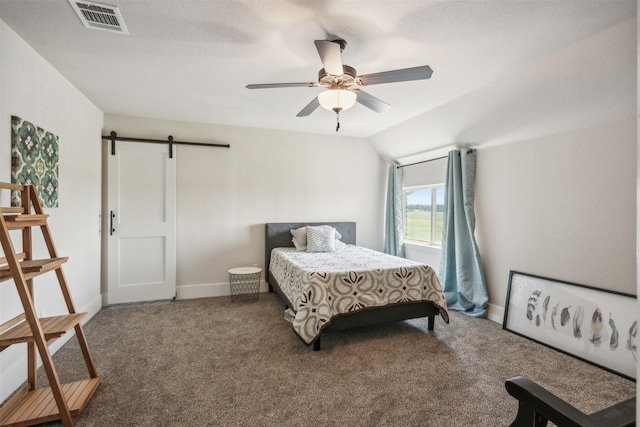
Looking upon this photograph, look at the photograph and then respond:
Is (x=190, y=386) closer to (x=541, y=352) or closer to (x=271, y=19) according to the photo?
(x=271, y=19)

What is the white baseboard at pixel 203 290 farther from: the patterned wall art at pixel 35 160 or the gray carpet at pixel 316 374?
the patterned wall art at pixel 35 160

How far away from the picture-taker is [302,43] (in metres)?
2.18

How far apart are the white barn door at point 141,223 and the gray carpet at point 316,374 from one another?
72 centimetres

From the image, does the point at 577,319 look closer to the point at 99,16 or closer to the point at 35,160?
the point at 99,16

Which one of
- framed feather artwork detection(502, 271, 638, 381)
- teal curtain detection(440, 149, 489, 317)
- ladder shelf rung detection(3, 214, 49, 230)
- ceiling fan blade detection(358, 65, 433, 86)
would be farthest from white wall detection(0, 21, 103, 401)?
framed feather artwork detection(502, 271, 638, 381)

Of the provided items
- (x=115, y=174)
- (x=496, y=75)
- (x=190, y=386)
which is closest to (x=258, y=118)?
(x=115, y=174)

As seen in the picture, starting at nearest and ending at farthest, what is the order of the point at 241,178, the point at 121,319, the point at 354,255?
the point at 121,319
the point at 354,255
the point at 241,178

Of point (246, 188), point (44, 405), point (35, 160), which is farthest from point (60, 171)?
point (246, 188)

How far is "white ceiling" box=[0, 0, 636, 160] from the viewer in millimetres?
1817

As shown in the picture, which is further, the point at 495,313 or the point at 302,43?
the point at 495,313

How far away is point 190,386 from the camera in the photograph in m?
2.11

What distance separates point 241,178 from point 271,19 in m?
2.77

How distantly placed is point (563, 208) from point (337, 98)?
89.0 inches

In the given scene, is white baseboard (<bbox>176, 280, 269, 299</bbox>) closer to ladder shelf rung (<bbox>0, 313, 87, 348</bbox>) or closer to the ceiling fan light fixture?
ladder shelf rung (<bbox>0, 313, 87, 348</bbox>)
